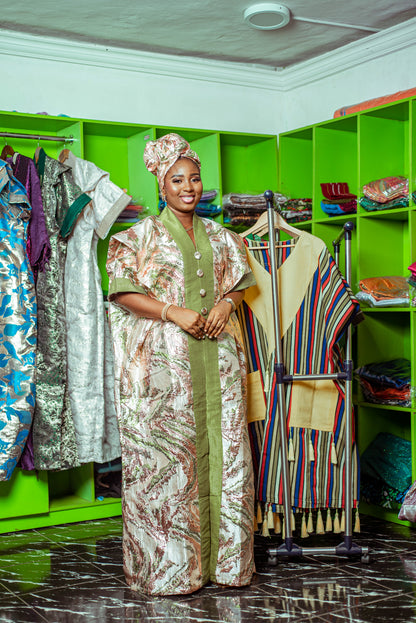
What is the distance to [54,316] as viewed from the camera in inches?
150

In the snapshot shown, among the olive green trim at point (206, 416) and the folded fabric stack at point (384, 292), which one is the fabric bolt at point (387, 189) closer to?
the folded fabric stack at point (384, 292)

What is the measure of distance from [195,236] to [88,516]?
6.16ft

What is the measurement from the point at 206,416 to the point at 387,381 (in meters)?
1.27

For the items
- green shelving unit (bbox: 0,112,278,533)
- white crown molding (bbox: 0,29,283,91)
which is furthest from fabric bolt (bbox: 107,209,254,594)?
white crown molding (bbox: 0,29,283,91)

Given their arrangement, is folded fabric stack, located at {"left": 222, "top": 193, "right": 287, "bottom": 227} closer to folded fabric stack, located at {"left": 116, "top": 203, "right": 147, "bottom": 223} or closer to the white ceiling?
folded fabric stack, located at {"left": 116, "top": 203, "right": 147, "bottom": 223}

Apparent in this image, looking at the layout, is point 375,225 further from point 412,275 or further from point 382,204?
point 412,275

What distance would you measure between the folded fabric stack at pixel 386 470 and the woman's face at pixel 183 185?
186 cm

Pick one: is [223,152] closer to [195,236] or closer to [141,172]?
[141,172]

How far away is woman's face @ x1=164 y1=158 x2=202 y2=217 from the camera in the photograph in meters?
3.00

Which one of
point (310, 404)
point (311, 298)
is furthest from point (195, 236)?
point (310, 404)

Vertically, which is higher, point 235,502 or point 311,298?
point 311,298

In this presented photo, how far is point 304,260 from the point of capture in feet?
11.1

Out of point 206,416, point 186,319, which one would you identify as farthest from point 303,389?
point 186,319

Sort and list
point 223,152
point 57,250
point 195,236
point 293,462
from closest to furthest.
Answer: point 195,236 → point 293,462 → point 57,250 → point 223,152
